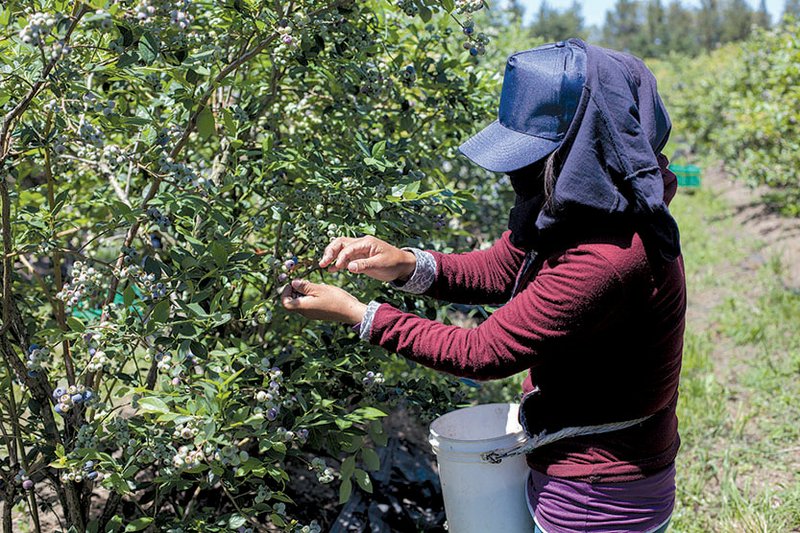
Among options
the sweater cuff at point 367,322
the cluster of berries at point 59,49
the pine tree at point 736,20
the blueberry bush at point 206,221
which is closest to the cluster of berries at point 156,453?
the blueberry bush at point 206,221

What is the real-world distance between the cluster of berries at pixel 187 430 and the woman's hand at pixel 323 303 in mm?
318

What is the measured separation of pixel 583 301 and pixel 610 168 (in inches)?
9.5

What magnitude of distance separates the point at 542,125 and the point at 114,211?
96 centimetres

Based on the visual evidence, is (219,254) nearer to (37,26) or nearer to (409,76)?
(37,26)

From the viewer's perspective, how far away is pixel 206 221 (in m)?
2.11

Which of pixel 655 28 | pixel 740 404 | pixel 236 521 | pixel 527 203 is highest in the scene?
pixel 527 203

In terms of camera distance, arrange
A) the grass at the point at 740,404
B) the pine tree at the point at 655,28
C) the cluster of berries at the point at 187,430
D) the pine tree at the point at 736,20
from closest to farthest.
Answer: the cluster of berries at the point at 187,430 < the grass at the point at 740,404 < the pine tree at the point at 736,20 < the pine tree at the point at 655,28

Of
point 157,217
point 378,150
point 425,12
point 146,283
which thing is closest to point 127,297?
point 146,283

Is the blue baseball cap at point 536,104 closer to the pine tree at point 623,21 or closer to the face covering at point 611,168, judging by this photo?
the face covering at point 611,168

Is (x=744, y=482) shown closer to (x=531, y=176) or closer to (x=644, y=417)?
(x=644, y=417)

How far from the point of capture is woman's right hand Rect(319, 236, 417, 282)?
6.07ft

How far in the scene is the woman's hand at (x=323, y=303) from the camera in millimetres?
1715

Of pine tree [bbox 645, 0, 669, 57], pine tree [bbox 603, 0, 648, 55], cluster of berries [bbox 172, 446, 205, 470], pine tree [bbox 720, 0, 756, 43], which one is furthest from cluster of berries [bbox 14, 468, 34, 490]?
pine tree [bbox 603, 0, 648, 55]

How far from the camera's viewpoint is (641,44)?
213 feet
